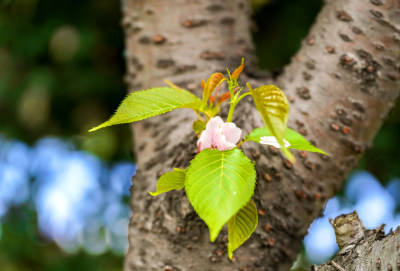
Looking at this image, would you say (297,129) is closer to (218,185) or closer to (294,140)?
(294,140)

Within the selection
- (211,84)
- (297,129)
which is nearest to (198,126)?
(211,84)

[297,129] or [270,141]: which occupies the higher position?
[270,141]

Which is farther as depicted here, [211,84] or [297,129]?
[297,129]

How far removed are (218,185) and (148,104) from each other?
4.4 inches

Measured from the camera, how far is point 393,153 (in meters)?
1.26

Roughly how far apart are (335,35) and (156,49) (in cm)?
28

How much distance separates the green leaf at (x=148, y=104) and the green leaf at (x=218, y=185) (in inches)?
2.3

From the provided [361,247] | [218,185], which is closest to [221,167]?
[218,185]

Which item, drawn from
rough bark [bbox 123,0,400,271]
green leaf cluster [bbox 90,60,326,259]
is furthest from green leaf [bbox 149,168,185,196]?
rough bark [bbox 123,0,400,271]

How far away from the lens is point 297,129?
554 mm

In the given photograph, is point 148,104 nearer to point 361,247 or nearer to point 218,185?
point 218,185

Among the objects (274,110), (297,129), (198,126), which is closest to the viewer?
(274,110)

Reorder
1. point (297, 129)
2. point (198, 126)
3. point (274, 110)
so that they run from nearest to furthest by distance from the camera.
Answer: point (274, 110)
point (198, 126)
point (297, 129)

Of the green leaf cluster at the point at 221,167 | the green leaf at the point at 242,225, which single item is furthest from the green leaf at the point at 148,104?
the green leaf at the point at 242,225
